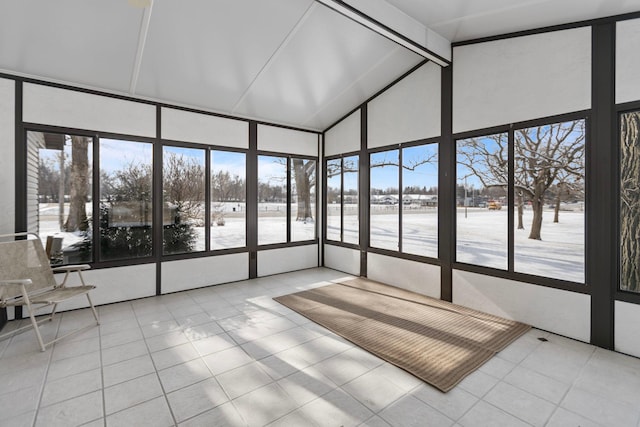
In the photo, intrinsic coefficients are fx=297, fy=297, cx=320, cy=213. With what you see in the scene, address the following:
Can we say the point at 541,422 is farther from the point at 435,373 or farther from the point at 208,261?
the point at 208,261

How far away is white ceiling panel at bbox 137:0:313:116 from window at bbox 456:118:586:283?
9.30ft

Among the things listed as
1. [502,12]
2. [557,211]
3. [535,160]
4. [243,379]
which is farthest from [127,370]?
[502,12]

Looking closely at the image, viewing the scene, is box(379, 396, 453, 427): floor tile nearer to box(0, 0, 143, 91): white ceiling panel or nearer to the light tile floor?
the light tile floor

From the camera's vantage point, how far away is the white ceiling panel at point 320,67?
11.5 feet

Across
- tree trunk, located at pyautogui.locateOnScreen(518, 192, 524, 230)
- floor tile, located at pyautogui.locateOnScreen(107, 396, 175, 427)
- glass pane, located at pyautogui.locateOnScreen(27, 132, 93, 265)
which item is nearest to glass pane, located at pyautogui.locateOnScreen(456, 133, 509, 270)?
tree trunk, located at pyautogui.locateOnScreen(518, 192, 524, 230)

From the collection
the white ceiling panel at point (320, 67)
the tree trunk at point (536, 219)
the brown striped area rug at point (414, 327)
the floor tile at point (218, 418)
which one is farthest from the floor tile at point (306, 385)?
the white ceiling panel at point (320, 67)

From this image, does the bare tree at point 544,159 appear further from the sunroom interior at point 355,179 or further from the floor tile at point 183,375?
the floor tile at point 183,375

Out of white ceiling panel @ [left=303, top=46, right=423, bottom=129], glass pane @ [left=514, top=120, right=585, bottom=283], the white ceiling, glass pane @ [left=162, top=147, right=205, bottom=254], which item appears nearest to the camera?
the white ceiling

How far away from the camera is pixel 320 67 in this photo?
4.15m

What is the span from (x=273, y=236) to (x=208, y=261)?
51.7 inches

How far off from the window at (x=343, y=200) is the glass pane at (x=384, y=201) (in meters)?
0.39

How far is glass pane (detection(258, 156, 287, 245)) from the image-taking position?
5590mm

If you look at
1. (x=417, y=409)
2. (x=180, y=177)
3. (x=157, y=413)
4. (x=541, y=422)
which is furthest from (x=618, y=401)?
(x=180, y=177)

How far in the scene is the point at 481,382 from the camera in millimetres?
2365
